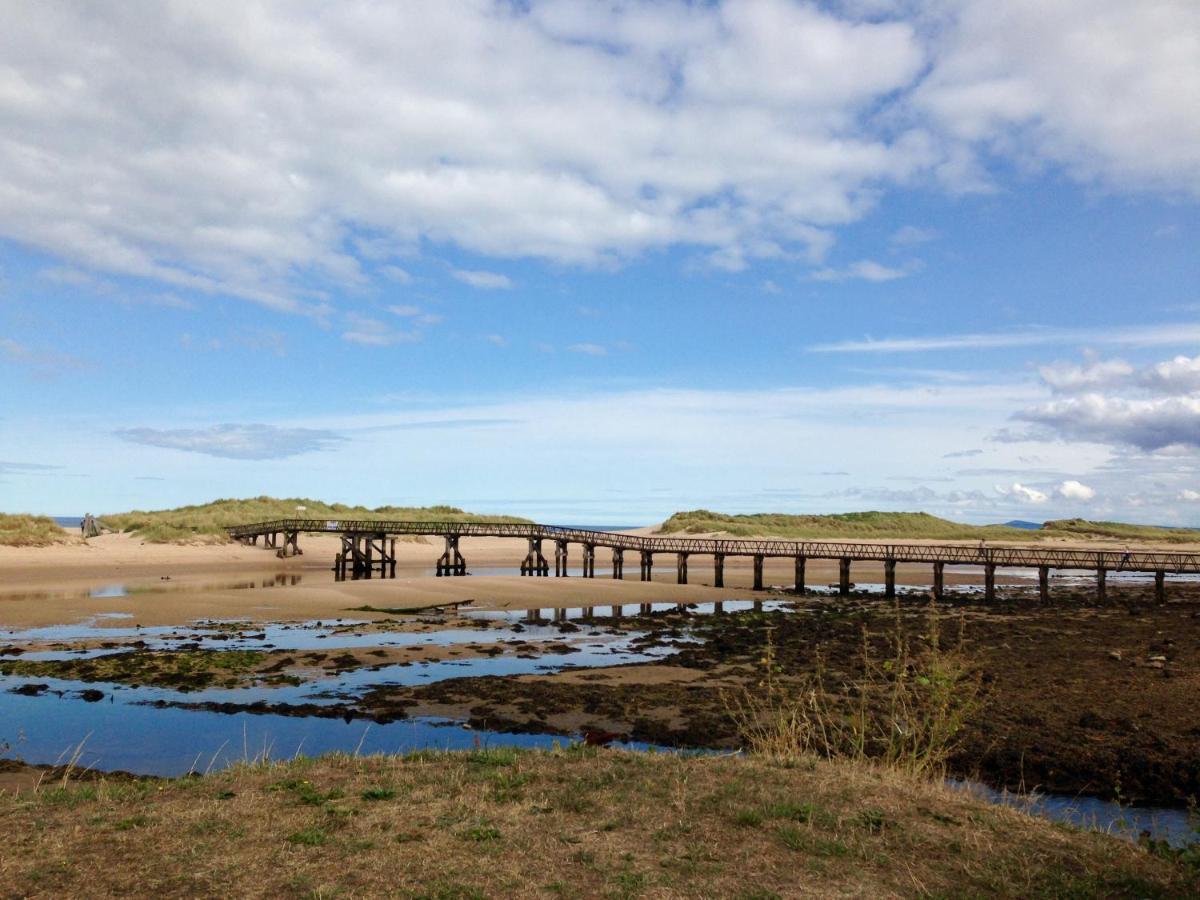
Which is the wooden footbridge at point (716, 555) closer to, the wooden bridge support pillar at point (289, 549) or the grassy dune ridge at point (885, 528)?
the wooden bridge support pillar at point (289, 549)

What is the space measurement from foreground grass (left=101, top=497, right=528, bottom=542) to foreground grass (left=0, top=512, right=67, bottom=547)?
6.69m

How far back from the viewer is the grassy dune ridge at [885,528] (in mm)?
97875

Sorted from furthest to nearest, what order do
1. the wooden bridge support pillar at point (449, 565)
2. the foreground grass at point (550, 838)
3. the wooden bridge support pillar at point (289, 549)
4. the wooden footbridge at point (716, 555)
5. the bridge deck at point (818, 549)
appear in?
the wooden bridge support pillar at point (289, 549) → the wooden bridge support pillar at point (449, 565) → the bridge deck at point (818, 549) → the wooden footbridge at point (716, 555) → the foreground grass at point (550, 838)

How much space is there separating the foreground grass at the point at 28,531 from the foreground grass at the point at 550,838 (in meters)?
53.3

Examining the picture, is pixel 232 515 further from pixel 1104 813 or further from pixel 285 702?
pixel 1104 813

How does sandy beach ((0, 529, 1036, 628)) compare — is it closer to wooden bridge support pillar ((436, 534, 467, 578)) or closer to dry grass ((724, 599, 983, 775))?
wooden bridge support pillar ((436, 534, 467, 578))

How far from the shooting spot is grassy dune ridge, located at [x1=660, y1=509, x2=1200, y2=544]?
97.9 m

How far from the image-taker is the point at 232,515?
286 feet

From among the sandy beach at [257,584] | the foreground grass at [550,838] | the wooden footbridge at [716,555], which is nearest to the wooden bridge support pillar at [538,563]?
the wooden footbridge at [716,555]

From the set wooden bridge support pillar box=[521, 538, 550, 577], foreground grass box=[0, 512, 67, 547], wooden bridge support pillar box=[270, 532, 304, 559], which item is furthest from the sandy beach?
wooden bridge support pillar box=[521, 538, 550, 577]

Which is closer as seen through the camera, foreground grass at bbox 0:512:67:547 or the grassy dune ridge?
foreground grass at bbox 0:512:67:547

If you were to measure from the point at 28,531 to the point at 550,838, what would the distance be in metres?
61.2

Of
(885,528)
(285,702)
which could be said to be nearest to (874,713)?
(285,702)

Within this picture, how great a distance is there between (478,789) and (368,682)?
12122 millimetres
